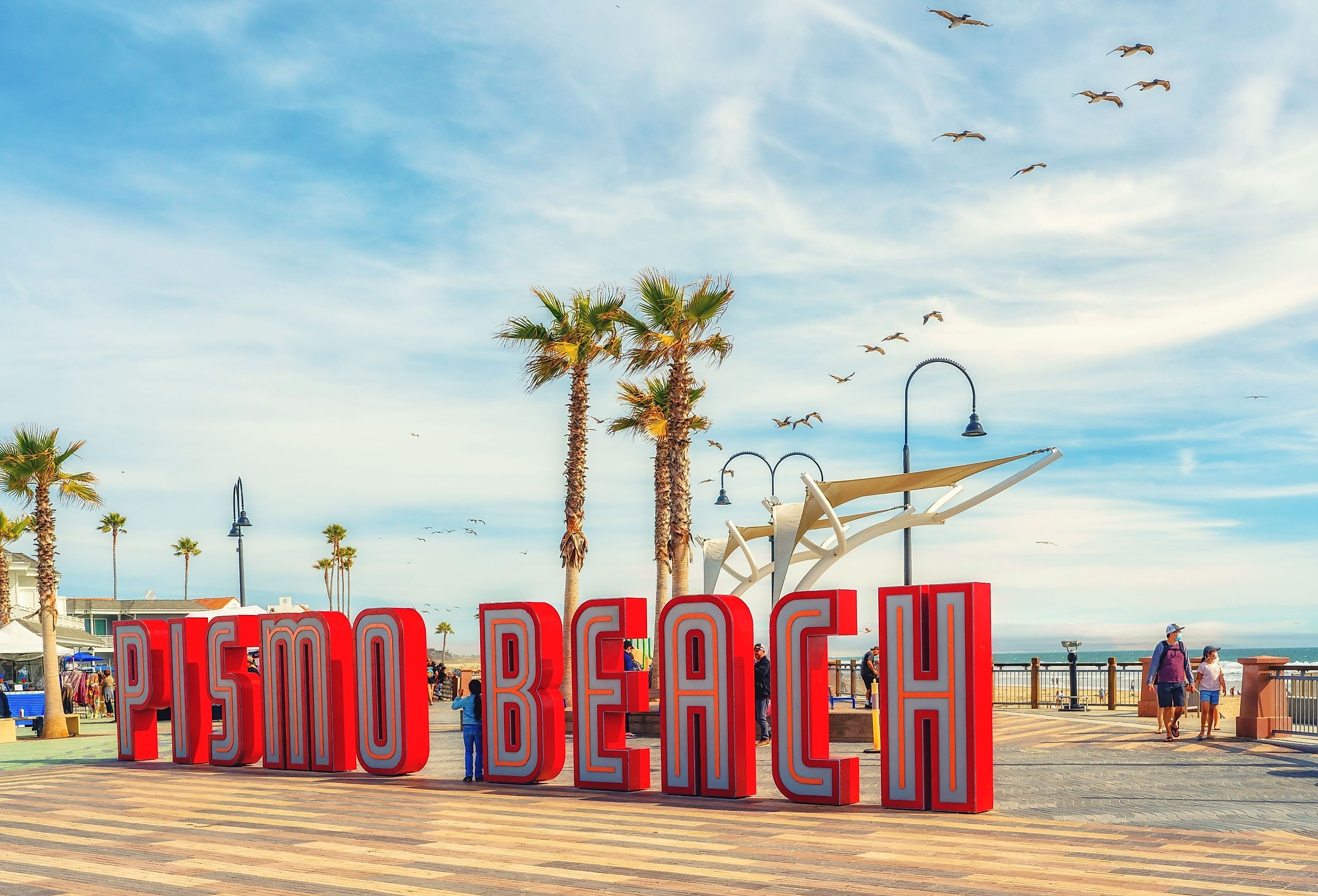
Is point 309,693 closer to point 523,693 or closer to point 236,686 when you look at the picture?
point 236,686

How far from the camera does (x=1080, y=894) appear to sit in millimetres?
8703

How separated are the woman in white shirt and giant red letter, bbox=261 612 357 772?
548 inches

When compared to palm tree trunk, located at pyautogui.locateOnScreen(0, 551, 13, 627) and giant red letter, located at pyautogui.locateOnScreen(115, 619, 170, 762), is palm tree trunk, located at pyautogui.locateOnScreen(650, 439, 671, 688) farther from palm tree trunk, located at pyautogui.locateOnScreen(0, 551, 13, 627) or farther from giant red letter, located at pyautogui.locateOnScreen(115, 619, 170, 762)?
palm tree trunk, located at pyautogui.locateOnScreen(0, 551, 13, 627)

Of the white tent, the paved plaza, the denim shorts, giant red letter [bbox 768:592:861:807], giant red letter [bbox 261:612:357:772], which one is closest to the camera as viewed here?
the paved plaza

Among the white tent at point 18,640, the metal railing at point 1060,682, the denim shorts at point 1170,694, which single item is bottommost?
the metal railing at point 1060,682

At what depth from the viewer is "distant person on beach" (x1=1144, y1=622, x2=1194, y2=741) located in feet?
67.0

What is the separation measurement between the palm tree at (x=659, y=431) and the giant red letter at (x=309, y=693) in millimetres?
13026

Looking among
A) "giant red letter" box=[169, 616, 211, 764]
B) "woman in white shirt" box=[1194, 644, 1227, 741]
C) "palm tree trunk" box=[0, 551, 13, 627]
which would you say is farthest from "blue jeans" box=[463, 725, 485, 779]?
"palm tree trunk" box=[0, 551, 13, 627]

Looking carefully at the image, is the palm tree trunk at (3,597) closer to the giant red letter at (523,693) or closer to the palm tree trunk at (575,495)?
the palm tree trunk at (575,495)

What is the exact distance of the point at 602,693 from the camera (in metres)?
15.4

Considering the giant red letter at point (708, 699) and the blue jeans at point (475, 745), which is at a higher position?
the giant red letter at point (708, 699)

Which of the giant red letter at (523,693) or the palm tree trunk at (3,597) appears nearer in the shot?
the giant red letter at (523,693)

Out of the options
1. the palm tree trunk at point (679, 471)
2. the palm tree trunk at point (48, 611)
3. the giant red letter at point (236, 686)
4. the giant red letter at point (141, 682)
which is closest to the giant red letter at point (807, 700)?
the giant red letter at point (236, 686)

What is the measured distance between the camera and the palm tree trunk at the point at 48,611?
98.9ft
